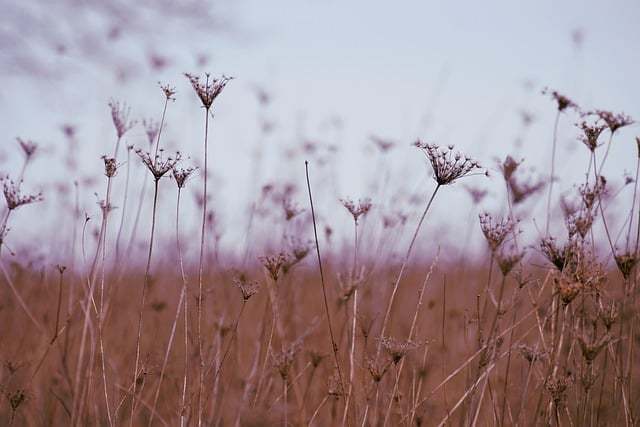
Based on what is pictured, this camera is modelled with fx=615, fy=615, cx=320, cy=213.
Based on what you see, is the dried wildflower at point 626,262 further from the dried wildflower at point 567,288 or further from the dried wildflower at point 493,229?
the dried wildflower at point 493,229

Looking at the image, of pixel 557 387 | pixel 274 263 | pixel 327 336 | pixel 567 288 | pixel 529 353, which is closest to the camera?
pixel 567 288

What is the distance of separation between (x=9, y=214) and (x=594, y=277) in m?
2.22

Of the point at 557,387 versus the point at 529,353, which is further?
the point at 529,353

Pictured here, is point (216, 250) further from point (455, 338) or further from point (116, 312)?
point (455, 338)

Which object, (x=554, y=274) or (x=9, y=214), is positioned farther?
(x=9, y=214)

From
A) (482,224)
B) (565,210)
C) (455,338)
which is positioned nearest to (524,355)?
(482,224)

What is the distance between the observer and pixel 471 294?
5.38 m

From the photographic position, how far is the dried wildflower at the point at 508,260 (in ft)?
8.05

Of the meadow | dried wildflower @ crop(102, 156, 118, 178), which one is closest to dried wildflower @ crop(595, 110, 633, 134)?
the meadow

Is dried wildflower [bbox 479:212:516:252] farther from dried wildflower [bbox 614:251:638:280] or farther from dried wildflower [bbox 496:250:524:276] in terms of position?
dried wildflower [bbox 614:251:638:280]

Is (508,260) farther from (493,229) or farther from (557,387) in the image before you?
(557,387)

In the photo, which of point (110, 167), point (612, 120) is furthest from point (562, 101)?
point (110, 167)

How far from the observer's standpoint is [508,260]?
2494 mm

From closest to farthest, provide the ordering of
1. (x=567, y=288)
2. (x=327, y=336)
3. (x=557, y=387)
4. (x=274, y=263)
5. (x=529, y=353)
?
1. (x=567, y=288)
2. (x=557, y=387)
3. (x=274, y=263)
4. (x=529, y=353)
5. (x=327, y=336)
